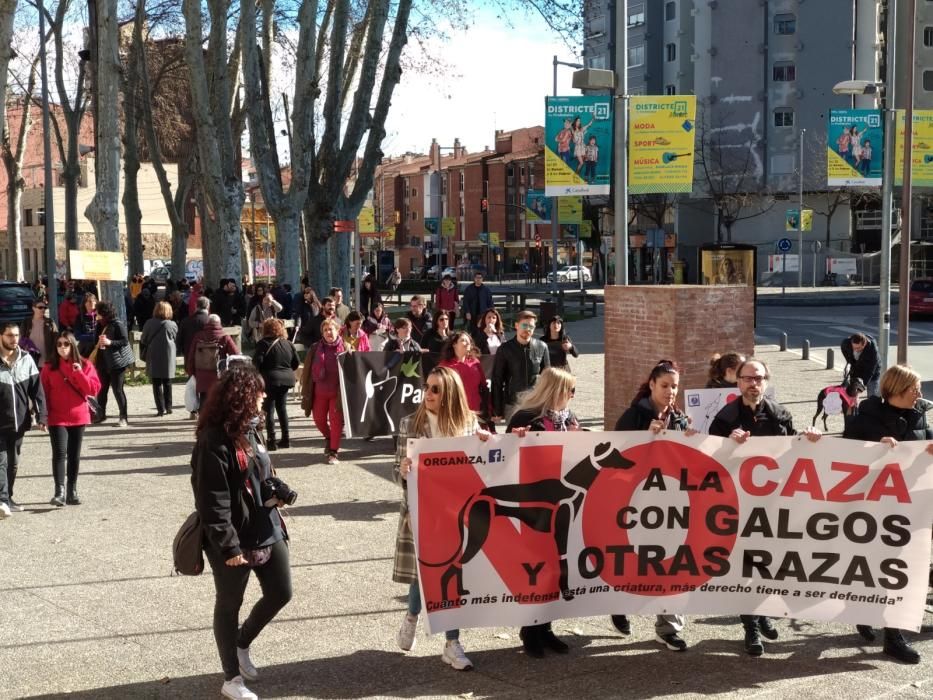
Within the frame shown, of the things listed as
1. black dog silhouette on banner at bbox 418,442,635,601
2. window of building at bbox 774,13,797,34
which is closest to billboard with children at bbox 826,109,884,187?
black dog silhouette on banner at bbox 418,442,635,601

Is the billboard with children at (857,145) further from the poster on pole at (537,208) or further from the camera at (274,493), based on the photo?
the poster on pole at (537,208)

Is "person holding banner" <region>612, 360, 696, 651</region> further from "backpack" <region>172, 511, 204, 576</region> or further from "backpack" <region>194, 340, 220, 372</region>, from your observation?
"backpack" <region>194, 340, 220, 372</region>

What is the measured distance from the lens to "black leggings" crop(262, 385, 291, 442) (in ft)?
43.9

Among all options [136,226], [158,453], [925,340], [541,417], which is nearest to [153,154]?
[136,226]

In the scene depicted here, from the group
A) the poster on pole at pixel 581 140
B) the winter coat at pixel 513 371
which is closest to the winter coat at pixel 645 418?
the winter coat at pixel 513 371

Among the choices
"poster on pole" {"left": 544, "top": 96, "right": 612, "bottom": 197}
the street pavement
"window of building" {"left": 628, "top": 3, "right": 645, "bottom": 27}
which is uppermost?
"window of building" {"left": 628, "top": 3, "right": 645, "bottom": 27}

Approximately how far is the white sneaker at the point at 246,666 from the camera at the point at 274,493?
878mm

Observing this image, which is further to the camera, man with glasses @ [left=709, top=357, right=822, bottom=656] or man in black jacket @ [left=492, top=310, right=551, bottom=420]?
man in black jacket @ [left=492, top=310, right=551, bottom=420]

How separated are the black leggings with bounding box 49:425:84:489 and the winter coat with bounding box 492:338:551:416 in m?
3.85

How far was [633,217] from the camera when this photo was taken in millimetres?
74812

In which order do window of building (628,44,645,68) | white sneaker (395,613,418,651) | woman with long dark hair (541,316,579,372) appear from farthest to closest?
window of building (628,44,645,68) < woman with long dark hair (541,316,579,372) < white sneaker (395,613,418,651)

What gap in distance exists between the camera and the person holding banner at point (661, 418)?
6.74m

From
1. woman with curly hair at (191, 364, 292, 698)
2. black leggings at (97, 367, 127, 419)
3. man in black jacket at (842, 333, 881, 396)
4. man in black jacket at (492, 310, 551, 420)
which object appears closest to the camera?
woman with curly hair at (191, 364, 292, 698)

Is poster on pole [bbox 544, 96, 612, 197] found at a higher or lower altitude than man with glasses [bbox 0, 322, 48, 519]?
higher
